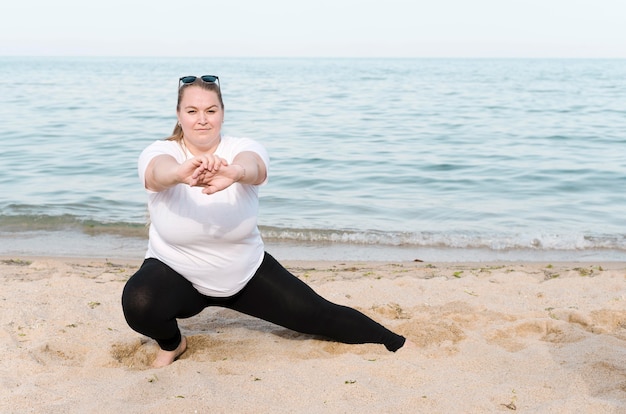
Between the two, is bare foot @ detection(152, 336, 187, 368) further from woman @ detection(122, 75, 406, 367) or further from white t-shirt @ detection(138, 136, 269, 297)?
white t-shirt @ detection(138, 136, 269, 297)

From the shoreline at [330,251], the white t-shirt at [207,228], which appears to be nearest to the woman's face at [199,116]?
the white t-shirt at [207,228]

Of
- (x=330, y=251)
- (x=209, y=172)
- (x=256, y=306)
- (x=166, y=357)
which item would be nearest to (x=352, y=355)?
(x=256, y=306)

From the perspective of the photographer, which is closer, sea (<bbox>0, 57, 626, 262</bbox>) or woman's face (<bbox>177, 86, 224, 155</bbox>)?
woman's face (<bbox>177, 86, 224, 155</bbox>)

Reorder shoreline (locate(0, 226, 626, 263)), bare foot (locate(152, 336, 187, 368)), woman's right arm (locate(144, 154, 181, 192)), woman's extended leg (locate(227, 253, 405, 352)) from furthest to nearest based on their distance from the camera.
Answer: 1. shoreline (locate(0, 226, 626, 263))
2. woman's extended leg (locate(227, 253, 405, 352))
3. bare foot (locate(152, 336, 187, 368))
4. woman's right arm (locate(144, 154, 181, 192))

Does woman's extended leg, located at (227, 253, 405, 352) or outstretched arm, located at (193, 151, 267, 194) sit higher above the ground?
outstretched arm, located at (193, 151, 267, 194)

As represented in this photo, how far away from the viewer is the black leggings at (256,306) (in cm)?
379

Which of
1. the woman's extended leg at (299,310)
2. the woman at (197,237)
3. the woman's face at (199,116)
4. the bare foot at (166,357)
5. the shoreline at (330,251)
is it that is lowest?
the shoreline at (330,251)

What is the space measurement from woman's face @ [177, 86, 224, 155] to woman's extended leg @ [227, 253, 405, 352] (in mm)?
816

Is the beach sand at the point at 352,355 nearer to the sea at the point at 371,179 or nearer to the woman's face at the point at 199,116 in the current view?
the woman's face at the point at 199,116

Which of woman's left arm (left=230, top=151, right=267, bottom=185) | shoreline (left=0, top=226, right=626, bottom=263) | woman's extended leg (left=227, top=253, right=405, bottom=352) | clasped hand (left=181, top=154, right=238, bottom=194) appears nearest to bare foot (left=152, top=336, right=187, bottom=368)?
woman's extended leg (left=227, top=253, right=405, bottom=352)

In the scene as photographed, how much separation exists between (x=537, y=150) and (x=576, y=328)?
36.8 ft

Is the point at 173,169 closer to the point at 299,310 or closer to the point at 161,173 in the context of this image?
the point at 161,173

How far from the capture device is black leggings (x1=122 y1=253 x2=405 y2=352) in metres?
3.79

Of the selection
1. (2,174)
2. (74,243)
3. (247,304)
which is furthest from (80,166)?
(247,304)
